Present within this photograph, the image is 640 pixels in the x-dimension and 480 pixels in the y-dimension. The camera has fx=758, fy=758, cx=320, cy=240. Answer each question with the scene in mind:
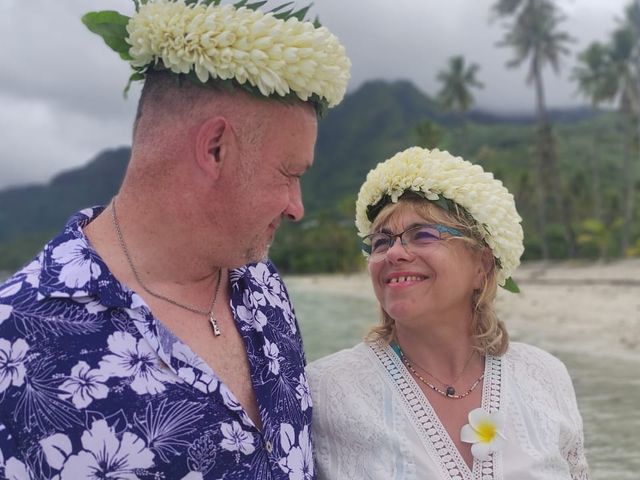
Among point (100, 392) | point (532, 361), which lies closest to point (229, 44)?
point (100, 392)

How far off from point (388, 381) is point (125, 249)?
50.1 inches

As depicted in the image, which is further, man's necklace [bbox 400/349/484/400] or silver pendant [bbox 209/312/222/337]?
man's necklace [bbox 400/349/484/400]

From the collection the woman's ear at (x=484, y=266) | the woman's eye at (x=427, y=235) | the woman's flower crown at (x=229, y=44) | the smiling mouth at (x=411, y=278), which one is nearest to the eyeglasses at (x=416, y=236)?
the woman's eye at (x=427, y=235)

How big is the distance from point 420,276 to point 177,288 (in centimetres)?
105

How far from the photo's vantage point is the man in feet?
6.28

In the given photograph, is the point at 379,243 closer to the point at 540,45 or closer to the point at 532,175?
the point at 540,45

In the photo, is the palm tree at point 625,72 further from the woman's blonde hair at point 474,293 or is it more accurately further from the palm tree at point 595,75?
the woman's blonde hair at point 474,293

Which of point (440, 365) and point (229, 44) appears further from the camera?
point (440, 365)

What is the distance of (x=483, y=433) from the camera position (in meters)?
2.81

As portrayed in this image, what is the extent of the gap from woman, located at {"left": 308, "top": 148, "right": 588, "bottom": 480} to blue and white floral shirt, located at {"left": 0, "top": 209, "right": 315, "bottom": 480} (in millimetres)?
688

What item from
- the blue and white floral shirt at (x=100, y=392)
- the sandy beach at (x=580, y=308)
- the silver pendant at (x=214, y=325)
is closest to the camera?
the blue and white floral shirt at (x=100, y=392)

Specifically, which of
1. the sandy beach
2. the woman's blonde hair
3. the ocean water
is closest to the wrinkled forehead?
the woman's blonde hair

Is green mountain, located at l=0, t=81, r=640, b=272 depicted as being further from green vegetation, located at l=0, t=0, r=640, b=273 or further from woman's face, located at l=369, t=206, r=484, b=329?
woman's face, located at l=369, t=206, r=484, b=329

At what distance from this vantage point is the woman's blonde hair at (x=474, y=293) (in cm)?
300
